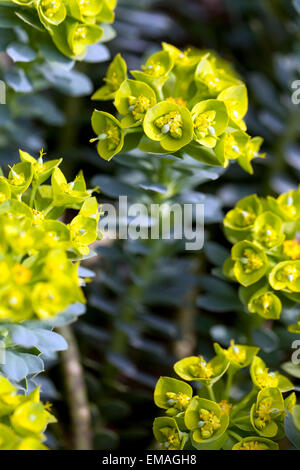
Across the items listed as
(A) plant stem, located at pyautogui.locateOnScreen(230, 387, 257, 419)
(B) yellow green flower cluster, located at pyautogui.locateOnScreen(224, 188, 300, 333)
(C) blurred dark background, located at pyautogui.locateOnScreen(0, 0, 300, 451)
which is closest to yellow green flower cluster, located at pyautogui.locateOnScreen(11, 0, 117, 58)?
(C) blurred dark background, located at pyautogui.locateOnScreen(0, 0, 300, 451)

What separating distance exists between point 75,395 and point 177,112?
3.08 ft

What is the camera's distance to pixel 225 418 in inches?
47.5

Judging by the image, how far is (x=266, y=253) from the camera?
1394 millimetres

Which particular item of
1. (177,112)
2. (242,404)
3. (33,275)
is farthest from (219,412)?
(177,112)

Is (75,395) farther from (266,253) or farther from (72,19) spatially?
(72,19)

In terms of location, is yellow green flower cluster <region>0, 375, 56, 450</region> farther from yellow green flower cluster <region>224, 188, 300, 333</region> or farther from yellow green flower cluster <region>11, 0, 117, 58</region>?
yellow green flower cluster <region>11, 0, 117, 58</region>

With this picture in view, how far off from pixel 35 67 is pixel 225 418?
1.21 metres

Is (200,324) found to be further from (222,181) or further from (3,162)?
(3,162)

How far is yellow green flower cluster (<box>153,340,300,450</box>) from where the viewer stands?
1.20 m

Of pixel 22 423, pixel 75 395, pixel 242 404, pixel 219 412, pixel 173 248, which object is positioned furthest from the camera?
pixel 173 248

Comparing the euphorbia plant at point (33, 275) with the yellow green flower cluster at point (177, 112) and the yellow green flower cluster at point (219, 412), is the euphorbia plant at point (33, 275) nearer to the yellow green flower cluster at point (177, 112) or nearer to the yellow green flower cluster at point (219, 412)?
the yellow green flower cluster at point (177, 112)

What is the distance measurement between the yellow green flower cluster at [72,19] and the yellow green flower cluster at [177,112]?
0.12 meters

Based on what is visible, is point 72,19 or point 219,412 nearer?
point 219,412

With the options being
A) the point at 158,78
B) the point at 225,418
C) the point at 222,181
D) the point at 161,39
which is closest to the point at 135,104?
the point at 158,78
